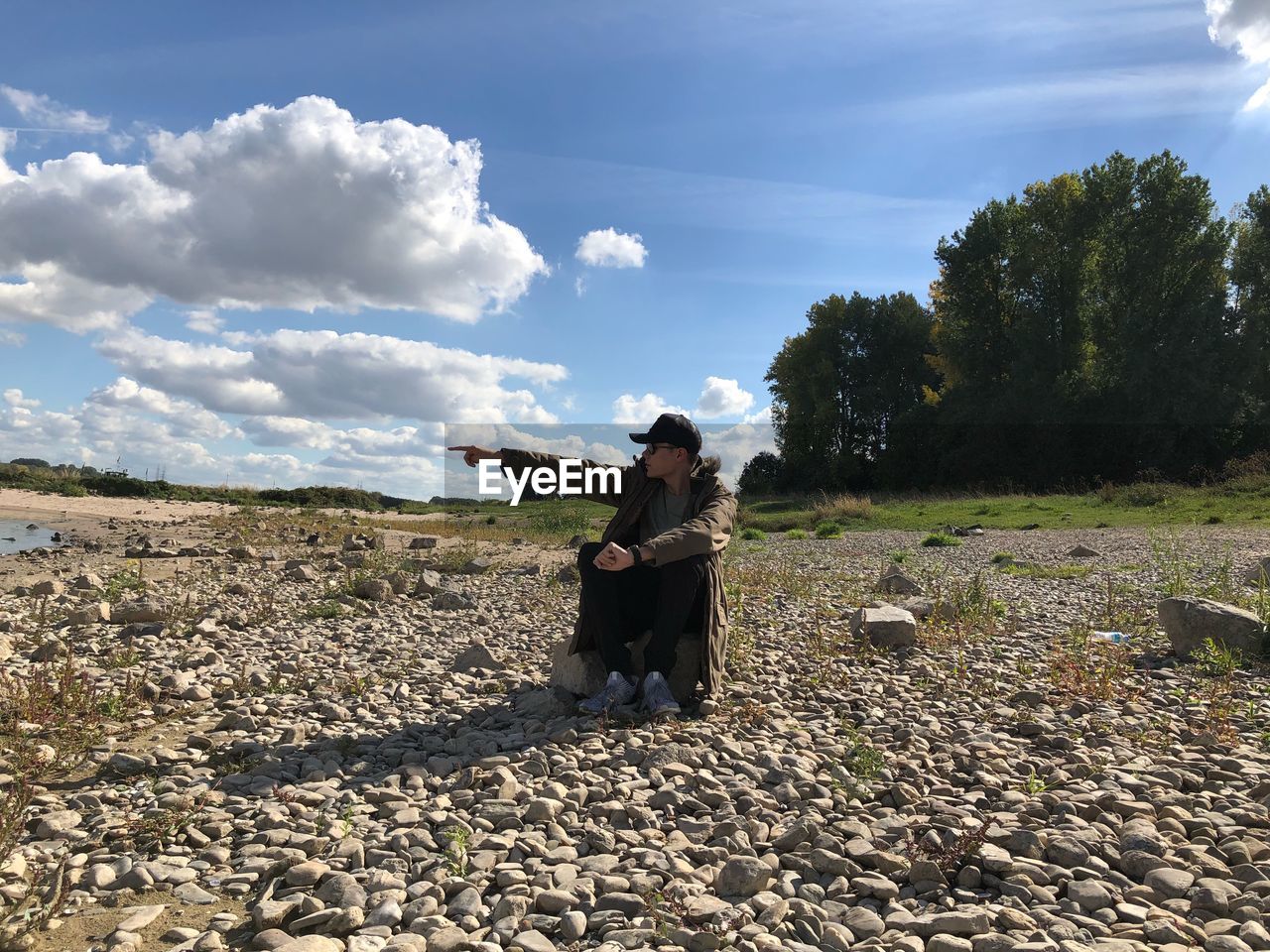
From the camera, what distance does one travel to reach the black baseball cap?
18.2 feet

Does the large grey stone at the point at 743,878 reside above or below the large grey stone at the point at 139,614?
below

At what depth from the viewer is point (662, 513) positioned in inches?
226

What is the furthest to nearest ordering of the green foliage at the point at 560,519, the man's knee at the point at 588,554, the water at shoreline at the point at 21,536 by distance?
1. the green foliage at the point at 560,519
2. the water at shoreline at the point at 21,536
3. the man's knee at the point at 588,554

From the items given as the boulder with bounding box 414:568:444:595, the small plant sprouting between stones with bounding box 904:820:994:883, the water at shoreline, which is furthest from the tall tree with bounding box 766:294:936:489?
the small plant sprouting between stones with bounding box 904:820:994:883

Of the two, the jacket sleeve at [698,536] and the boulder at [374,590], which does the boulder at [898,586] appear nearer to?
the jacket sleeve at [698,536]

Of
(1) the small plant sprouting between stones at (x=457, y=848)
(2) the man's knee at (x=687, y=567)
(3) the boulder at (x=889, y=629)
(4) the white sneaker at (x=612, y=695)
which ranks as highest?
(2) the man's knee at (x=687, y=567)

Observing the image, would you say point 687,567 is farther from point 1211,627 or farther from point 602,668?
point 1211,627

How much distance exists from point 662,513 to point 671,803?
2306mm

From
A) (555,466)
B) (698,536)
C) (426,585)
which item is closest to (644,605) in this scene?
(698,536)

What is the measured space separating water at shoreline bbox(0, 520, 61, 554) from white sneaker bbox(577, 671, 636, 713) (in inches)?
685

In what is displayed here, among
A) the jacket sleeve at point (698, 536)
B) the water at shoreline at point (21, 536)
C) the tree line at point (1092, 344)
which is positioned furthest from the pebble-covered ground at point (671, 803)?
the tree line at point (1092, 344)

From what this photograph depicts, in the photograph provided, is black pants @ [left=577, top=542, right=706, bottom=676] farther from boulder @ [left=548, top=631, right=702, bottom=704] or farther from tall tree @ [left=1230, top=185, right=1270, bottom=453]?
tall tree @ [left=1230, top=185, right=1270, bottom=453]

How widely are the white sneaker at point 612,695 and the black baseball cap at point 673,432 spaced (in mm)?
1580

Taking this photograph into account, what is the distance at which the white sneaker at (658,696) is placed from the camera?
16.7 ft
